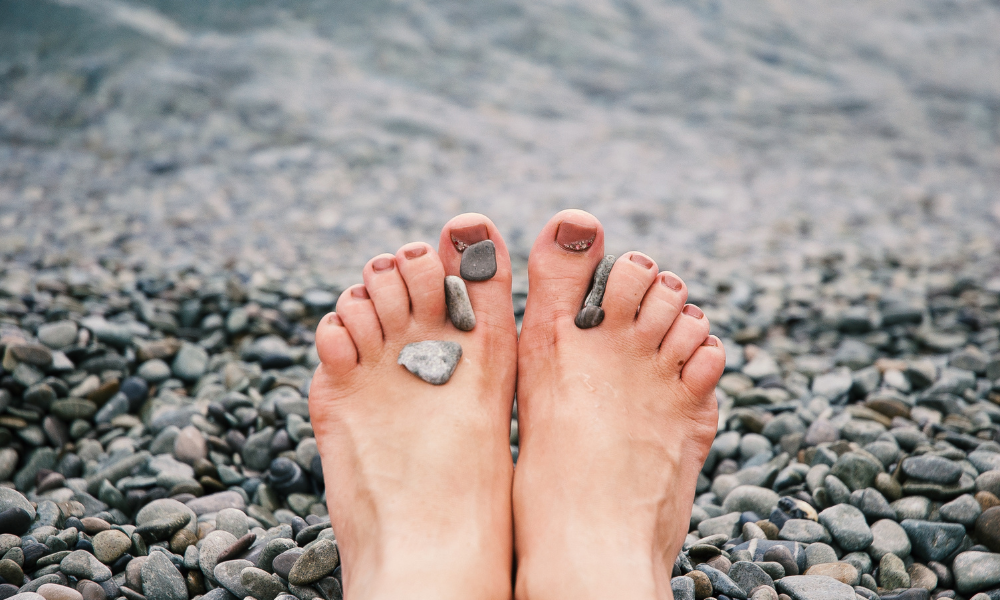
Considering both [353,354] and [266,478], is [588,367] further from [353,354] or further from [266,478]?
[266,478]

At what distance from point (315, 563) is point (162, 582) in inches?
12.2

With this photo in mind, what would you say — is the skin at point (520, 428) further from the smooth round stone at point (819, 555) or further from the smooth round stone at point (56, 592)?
the smooth round stone at point (56, 592)

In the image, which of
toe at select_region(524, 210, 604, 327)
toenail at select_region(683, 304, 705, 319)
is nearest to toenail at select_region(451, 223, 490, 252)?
toe at select_region(524, 210, 604, 327)

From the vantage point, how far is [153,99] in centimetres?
559

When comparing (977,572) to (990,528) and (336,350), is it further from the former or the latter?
(336,350)

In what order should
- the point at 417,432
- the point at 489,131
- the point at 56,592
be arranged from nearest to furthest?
the point at 56,592 → the point at 417,432 → the point at 489,131

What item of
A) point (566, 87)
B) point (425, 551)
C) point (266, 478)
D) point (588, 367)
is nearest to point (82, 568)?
point (266, 478)

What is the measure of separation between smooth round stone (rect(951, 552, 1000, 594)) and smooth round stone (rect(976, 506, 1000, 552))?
3 cm

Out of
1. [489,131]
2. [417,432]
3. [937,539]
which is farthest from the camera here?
[489,131]

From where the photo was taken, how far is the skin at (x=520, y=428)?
139 centimetres

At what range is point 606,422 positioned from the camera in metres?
1.65

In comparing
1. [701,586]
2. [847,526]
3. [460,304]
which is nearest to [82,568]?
[460,304]

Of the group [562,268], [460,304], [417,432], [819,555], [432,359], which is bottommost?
[819,555]

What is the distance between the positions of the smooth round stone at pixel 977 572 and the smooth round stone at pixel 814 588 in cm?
31
